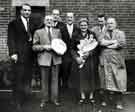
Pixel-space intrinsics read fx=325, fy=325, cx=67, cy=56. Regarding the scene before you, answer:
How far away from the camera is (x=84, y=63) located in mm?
6832

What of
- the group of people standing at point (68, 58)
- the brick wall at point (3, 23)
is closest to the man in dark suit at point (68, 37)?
the group of people standing at point (68, 58)

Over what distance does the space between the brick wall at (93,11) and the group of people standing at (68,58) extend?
6.75 feet

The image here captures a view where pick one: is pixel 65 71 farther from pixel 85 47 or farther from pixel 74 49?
pixel 85 47

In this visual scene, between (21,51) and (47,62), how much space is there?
0.57 metres

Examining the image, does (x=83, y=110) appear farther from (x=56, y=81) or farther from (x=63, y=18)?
(x=63, y=18)

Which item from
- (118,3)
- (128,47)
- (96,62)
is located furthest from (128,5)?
(96,62)

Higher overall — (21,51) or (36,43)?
(36,43)

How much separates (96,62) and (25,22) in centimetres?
173

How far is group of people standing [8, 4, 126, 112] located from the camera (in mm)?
6617

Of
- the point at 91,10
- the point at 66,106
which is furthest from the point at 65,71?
the point at 91,10

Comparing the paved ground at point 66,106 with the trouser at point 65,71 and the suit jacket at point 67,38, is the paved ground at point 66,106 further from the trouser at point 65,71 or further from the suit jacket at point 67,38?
the suit jacket at point 67,38

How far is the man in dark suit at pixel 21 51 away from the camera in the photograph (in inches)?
258

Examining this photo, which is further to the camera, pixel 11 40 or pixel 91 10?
pixel 91 10

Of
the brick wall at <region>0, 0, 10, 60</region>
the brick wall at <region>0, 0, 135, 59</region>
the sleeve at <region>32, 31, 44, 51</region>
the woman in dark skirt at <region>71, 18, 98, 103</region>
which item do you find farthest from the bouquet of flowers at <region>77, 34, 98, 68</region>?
the brick wall at <region>0, 0, 10, 60</region>
